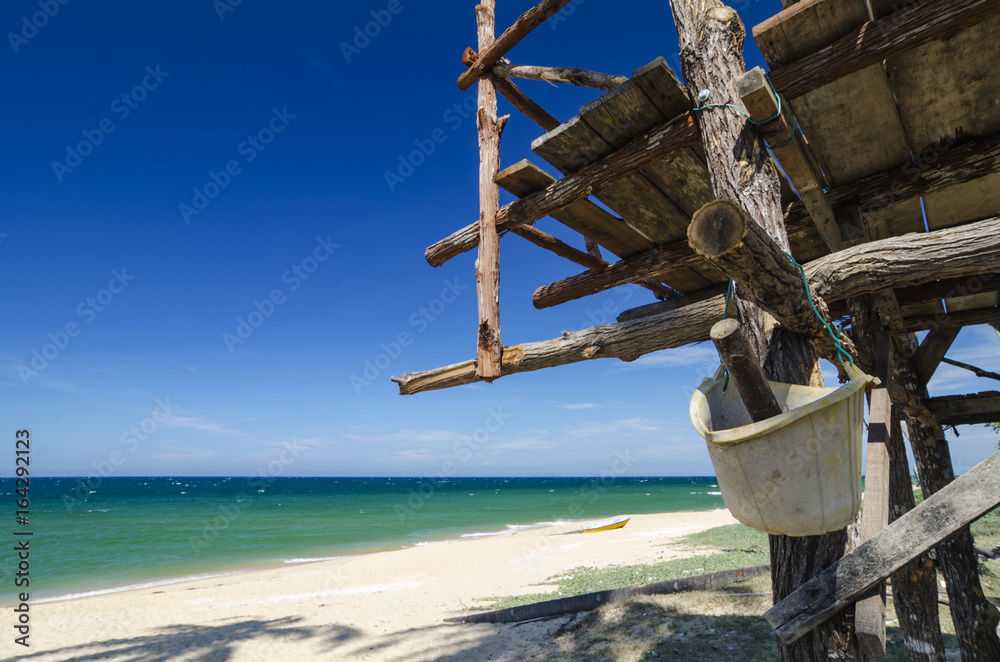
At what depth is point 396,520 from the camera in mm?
35812

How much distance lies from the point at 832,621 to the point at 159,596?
16.3m

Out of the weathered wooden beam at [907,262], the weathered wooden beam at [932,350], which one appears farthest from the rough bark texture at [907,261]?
the weathered wooden beam at [932,350]

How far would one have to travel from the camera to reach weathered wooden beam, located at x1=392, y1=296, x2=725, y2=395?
9.48 ft

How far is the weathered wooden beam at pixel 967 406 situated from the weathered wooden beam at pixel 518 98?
5.72 meters

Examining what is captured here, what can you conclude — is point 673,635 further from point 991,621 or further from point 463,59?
point 463,59

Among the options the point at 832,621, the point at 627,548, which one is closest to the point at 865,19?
the point at 832,621

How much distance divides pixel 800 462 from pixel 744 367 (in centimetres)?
34

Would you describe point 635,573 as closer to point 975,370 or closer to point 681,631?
point 681,631

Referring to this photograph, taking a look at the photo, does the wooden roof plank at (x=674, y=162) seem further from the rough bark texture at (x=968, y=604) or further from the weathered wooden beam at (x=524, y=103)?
the rough bark texture at (x=968, y=604)

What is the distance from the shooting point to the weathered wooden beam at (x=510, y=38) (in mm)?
4004

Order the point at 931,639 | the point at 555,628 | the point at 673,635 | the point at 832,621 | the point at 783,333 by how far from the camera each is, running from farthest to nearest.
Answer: the point at 555,628, the point at 673,635, the point at 931,639, the point at 783,333, the point at 832,621

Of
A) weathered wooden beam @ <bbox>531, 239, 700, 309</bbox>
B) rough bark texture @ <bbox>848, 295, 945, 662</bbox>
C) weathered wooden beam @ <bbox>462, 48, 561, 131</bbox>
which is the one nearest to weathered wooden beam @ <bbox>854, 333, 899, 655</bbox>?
rough bark texture @ <bbox>848, 295, 945, 662</bbox>

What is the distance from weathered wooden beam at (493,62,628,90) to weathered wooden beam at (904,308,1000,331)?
4.57 m

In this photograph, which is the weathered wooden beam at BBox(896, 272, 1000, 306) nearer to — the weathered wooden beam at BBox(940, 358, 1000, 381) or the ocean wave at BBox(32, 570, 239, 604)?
the weathered wooden beam at BBox(940, 358, 1000, 381)
